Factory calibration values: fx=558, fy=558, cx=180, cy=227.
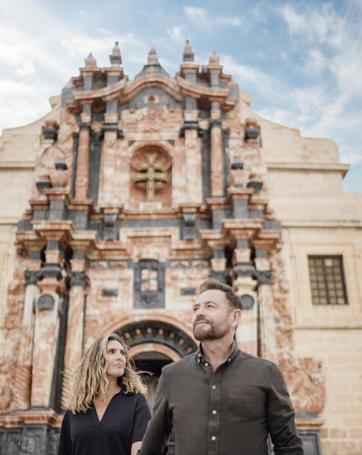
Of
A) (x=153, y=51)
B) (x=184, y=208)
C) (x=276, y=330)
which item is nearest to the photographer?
(x=276, y=330)

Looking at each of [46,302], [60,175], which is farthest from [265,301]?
[60,175]

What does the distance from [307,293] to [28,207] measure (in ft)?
23.0

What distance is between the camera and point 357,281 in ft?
42.2

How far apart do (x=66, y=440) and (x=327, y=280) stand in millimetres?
9995

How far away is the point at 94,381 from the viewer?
12.7 feet

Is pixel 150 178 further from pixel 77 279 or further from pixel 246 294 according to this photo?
pixel 246 294

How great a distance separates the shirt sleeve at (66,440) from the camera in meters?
3.92

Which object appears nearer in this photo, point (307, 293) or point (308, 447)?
point (308, 447)

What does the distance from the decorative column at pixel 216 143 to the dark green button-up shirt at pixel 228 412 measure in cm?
1044

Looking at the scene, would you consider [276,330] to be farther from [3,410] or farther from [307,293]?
[3,410]

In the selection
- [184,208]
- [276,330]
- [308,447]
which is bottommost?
[308,447]

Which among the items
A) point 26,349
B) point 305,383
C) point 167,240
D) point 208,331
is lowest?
point 208,331

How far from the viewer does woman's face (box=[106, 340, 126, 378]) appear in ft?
13.0

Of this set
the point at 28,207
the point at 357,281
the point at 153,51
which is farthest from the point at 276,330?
the point at 153,51
